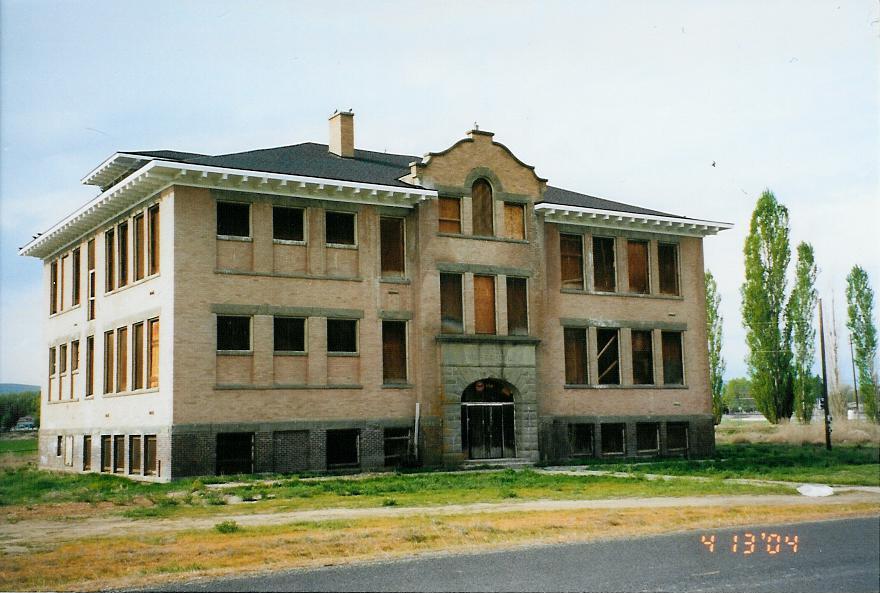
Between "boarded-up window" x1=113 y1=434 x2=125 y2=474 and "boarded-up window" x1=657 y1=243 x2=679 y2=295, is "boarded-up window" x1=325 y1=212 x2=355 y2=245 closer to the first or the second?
"boarded-up window" x1=113 y1=434 x2=125 y2=474

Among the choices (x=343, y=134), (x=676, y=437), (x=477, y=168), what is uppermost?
(x=343, y=134)

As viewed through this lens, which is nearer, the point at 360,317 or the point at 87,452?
the point at 360,317

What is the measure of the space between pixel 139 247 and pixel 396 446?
1096 cm

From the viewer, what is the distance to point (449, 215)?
114 feet

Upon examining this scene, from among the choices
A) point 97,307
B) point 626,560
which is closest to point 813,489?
point 626,560

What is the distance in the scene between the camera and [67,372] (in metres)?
39.3

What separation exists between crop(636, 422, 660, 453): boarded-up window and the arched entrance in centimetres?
630

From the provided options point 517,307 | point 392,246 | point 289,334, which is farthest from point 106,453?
point 517,307

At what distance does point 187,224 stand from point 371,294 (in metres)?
A: 6.63

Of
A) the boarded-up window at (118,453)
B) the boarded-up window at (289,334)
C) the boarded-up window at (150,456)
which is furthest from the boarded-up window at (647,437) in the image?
the boarded-up window at (118,453)

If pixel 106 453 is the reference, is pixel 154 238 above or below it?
above

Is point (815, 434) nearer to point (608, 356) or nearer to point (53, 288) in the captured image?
point (608, 356)

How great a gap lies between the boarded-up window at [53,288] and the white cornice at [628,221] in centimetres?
2081

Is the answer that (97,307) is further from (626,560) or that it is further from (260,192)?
(626,560)
